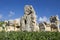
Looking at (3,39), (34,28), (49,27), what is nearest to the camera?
(3,39)

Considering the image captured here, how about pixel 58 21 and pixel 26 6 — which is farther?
pixel 58 21

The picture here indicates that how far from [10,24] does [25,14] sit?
255cm

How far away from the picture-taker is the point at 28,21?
2636 cm

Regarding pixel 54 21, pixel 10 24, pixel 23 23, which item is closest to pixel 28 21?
pixel 23 23

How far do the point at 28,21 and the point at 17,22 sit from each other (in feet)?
5.63

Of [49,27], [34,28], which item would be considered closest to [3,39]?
[34,28]

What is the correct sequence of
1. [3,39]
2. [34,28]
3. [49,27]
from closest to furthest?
1. [3,39]
2. [34,28]
3. [49,27]

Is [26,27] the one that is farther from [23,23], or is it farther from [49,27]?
[49,27]

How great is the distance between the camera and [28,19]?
26297 millimetres

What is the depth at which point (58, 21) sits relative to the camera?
29.7 meters

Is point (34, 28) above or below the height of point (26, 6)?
below

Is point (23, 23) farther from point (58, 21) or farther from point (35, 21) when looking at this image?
point (58, 21)

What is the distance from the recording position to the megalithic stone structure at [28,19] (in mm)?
26242

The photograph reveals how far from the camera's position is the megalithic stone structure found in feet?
86.1
